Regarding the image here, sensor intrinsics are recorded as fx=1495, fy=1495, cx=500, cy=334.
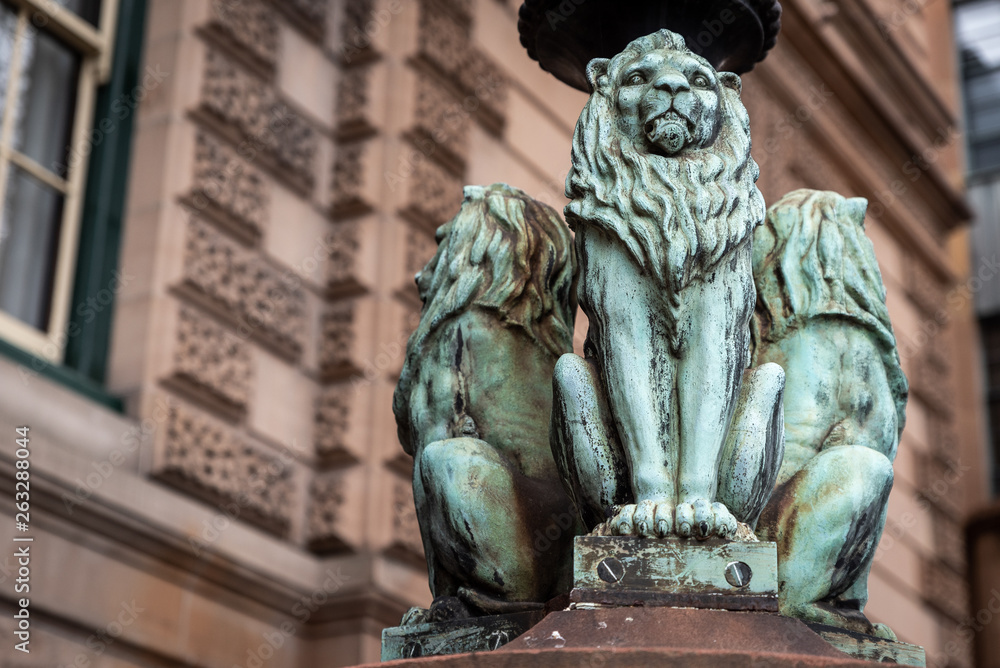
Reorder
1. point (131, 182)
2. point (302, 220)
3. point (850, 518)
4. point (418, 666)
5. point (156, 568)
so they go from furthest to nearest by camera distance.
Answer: point (302, 220)
point (131, 182)
point (156, 568)
point (850, 518)
point (418, 666)

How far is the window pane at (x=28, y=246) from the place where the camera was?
7.67m

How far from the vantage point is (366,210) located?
8.93 meters

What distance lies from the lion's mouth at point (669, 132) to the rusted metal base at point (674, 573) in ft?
2.86

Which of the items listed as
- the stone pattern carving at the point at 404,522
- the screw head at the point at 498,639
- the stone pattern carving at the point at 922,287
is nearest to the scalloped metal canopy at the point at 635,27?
the screw head at the point at 498,639

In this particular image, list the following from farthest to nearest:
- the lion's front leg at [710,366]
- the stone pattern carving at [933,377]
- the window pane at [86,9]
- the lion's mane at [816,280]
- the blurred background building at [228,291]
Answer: the stone pattern carving at [933,377] < the window pane at [86,9] < the blurred background building at [228,291] < the lion's mane at [816,280] < the lion's front leg at [710,366]

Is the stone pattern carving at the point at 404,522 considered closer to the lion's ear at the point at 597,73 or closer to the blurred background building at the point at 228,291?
the blurred background building at the point at 228,291

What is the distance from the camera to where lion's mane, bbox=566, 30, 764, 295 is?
126 inches

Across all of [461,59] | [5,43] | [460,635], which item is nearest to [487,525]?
[460,635]

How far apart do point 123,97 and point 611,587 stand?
6133 millimetres

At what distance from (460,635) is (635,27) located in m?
1.55

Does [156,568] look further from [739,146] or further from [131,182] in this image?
[739,146]

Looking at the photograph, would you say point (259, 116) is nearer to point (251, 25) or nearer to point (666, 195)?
point (251, 25)

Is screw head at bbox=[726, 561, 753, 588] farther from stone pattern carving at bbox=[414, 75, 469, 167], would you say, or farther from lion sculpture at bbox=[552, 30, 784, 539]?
stone pattern carving at bbox=[414, 75, 469, 167]

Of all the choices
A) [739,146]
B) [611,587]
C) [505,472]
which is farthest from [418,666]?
[739,146]
